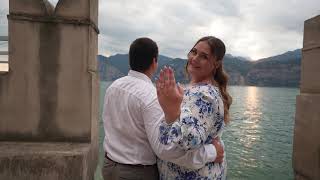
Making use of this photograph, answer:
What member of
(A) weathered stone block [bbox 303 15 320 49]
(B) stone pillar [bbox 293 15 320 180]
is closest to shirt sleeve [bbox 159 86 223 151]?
(B) stone pillar [bbox 293 15 320 180]

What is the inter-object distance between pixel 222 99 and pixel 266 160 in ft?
50.5

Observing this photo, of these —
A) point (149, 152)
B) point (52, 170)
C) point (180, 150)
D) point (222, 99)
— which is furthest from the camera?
point (52, 170)

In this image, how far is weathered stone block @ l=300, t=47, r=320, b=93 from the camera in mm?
5855

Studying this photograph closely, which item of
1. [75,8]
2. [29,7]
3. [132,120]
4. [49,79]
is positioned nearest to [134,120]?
[132,120]

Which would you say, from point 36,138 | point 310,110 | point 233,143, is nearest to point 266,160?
point 233,143

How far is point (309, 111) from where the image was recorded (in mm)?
6016

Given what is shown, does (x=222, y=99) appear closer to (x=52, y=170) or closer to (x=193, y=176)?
(x=193, y=176)

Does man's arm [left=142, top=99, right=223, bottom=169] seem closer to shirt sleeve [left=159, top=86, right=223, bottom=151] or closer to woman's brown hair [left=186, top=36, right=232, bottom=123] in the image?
shirt sleeve [left=159, top=86, right=223, bottom=151]

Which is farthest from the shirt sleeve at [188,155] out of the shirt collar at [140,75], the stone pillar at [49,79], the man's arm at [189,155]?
the stone pillar at [49,79]

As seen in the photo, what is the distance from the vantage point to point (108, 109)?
118 inches

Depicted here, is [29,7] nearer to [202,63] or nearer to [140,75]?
[140,75]

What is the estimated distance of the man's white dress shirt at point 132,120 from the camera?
2.73m

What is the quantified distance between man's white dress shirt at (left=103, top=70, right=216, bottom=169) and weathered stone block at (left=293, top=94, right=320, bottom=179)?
4.00 m

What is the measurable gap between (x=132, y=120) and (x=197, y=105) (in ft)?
2.73
